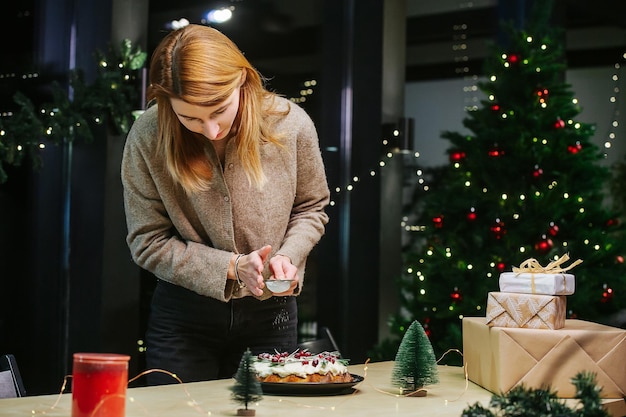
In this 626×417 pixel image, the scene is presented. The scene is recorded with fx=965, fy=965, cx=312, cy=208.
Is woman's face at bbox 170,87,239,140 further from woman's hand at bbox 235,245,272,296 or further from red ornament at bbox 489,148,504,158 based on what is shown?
red ornament at bbox 489,148,504,158

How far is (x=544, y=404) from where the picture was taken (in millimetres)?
1279

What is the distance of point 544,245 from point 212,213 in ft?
7.50

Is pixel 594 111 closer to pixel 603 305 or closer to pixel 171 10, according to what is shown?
pixel 603 305

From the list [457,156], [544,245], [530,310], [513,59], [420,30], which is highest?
[420,30]

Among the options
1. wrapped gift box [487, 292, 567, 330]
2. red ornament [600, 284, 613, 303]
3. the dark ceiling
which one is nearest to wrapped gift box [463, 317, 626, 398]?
wrapped gift box [487, 292, 567, 330]

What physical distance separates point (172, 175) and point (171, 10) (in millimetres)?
2510

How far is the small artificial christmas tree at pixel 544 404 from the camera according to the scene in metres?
1.25

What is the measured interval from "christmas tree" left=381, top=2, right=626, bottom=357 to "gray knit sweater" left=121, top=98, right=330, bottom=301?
1.98 meters

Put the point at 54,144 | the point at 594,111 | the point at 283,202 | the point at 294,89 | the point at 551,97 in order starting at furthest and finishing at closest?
the point at 594,111
the point at 294,89
the point at 551,97
the point at 54,144
the point at 283,202

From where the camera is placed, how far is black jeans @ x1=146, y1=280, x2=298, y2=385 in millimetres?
2170

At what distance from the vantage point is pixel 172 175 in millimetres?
2184

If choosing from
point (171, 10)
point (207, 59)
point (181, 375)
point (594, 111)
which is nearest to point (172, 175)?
point (207, 59)

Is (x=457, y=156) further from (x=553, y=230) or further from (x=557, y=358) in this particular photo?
(x=557, y=358)

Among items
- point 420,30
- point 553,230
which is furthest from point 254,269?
point 420,30
